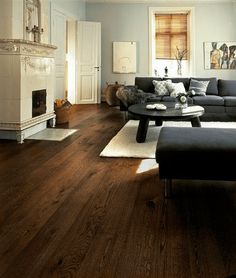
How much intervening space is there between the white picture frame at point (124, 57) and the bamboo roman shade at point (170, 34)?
77 centimetres

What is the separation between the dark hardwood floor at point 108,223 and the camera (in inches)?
70.2

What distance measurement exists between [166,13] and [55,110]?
537 cm

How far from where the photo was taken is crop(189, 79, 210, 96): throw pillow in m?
7.23

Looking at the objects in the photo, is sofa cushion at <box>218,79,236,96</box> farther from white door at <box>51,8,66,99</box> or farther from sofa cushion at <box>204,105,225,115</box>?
white door at <box>51,8,66,99</box>

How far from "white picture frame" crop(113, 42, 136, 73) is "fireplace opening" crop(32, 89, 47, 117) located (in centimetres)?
486

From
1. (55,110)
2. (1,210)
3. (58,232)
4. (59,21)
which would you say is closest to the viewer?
(58,232)

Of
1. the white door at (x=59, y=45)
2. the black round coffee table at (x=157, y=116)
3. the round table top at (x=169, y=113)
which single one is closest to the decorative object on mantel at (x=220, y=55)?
the white door at (x=59, y=45)

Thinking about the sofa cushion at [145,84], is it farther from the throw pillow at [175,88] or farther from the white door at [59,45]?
the white door at [59,45]

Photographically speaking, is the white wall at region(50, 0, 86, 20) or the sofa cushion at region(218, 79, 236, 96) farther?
the white wall at region(50, 0, 86, 20)

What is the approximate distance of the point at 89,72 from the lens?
9781 millimetres

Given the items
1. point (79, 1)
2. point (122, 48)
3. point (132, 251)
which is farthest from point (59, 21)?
point (132, 251)

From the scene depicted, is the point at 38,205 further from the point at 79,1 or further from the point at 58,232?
the point at 79,1

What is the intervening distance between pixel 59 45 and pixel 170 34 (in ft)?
12.1

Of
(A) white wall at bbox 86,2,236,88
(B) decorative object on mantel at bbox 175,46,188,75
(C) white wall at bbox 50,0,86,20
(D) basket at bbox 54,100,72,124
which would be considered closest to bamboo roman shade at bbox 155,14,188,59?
(B) decorative object on mantel at bbox 175,46,188,75
